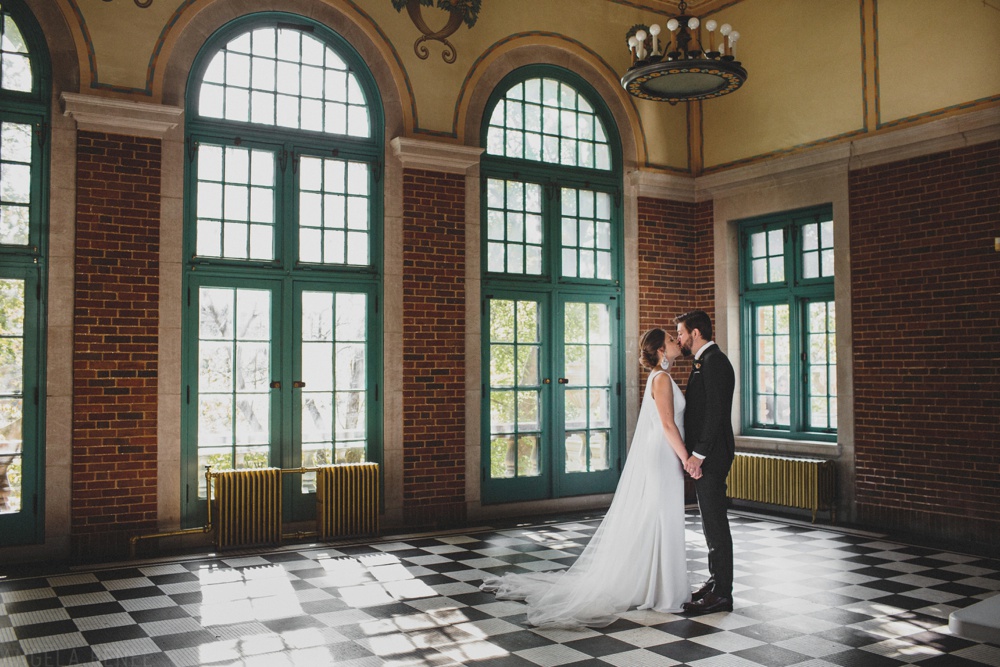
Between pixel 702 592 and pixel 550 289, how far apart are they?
418 centimetres

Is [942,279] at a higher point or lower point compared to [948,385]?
higher

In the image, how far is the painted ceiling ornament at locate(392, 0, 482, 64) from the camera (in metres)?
7.98

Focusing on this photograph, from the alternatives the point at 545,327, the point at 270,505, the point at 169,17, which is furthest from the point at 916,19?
the point at 270,505

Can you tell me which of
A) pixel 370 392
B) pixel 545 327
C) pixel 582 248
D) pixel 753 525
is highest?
pixel 582 248

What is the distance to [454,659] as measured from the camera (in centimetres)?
424

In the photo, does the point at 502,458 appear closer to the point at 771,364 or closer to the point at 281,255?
the point at 281,255

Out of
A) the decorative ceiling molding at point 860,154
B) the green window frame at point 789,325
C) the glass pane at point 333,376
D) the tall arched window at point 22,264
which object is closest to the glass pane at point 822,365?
the green window frame at point 789,325

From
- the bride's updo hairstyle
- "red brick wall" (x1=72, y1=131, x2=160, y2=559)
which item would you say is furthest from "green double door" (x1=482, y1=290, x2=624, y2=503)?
the bride's updo hairstyle

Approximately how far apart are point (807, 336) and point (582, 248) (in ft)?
8.14

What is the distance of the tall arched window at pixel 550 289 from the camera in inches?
334

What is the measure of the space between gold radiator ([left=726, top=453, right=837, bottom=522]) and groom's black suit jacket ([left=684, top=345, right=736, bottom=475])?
334 cm

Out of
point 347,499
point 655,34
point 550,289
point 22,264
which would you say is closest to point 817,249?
point 550,289

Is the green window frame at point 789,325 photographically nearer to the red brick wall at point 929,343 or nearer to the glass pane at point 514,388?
the red brick wall at point 929,343

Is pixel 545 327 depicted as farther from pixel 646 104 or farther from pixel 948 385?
pixel 948 385
